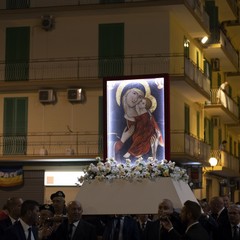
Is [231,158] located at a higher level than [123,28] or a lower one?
lower

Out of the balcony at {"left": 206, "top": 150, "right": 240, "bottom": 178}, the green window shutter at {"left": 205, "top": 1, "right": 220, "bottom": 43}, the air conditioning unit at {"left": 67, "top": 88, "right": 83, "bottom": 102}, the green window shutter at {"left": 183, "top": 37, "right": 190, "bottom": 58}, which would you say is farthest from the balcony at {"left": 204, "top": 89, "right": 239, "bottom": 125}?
the air conditioning unit at {"left": 67, "top": 88, "right": 83, "bottom": 102}

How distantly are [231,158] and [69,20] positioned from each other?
47.5 feet

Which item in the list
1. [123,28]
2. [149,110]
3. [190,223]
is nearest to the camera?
[190,223]

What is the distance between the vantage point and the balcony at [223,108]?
37.3 m

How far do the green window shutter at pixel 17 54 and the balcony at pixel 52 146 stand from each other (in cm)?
282

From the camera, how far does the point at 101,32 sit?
1219 inches

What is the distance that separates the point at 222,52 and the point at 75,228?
93.2 ft

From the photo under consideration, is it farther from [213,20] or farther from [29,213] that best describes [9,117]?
[29,213]

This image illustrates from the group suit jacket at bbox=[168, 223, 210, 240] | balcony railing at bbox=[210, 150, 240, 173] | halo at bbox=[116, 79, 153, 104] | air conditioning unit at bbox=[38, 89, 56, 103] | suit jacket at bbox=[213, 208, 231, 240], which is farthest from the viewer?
balcony railing at bbox=[210, 150, 240, 173]

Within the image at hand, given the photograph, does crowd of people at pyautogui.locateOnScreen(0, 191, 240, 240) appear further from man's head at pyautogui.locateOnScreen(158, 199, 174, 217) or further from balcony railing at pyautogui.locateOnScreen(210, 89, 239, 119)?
balcony railing at pyautogui.locateOnScreen(210, 89, 239, 119)

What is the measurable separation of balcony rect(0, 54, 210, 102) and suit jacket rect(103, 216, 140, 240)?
62.6ft

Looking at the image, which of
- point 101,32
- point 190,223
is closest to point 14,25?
point 101,32

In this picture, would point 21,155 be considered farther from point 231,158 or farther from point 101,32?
point 231,158

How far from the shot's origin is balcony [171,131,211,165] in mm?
30172
